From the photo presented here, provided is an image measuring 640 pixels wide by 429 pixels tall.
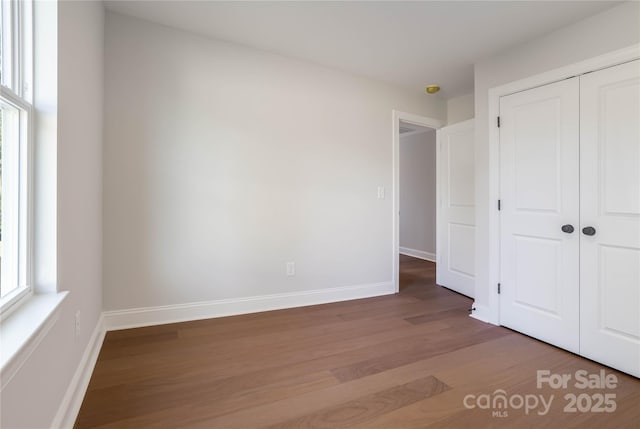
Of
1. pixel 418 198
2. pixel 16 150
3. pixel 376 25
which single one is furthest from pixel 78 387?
pixel 418 198

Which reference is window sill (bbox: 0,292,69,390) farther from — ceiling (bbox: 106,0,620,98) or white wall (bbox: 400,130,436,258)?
white wall (bbox: 400,130,436,258)

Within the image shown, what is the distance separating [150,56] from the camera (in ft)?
8.20

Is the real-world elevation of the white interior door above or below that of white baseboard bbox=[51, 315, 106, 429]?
above

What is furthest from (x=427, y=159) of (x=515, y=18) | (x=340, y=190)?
(x=515, y=18)

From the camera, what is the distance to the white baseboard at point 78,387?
131cm

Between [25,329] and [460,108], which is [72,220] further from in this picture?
[460,108]

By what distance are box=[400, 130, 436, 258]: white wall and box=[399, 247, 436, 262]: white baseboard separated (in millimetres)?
23

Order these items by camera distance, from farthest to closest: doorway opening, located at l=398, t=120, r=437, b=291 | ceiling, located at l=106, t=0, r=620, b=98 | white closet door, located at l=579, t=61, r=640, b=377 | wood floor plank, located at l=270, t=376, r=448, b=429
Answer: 1. doorway opening, located at l=398, t=120, r=437, b=291
2. ceiling, located at l=106, t=0, r=620, b=98
3. white closet door, located at l=579, t=61, r=640, b=377
4. wood floor plank, located at l=270, t=376, r=448, b=429

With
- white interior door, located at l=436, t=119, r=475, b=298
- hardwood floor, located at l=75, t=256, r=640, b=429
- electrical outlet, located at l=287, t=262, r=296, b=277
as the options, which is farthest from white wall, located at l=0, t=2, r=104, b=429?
white interior door, located at l=436, t=119, r=475, b=298

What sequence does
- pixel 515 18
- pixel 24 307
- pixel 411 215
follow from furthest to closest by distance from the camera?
1. pixel 411 215
2. pixel 515 18
3. pixel 24 307

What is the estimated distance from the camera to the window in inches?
46.3

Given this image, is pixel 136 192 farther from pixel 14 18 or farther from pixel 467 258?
pixel 467 258

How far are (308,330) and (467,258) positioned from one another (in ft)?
6.87

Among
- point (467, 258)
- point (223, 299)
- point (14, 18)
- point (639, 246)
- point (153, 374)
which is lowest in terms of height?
point (153, 374)
